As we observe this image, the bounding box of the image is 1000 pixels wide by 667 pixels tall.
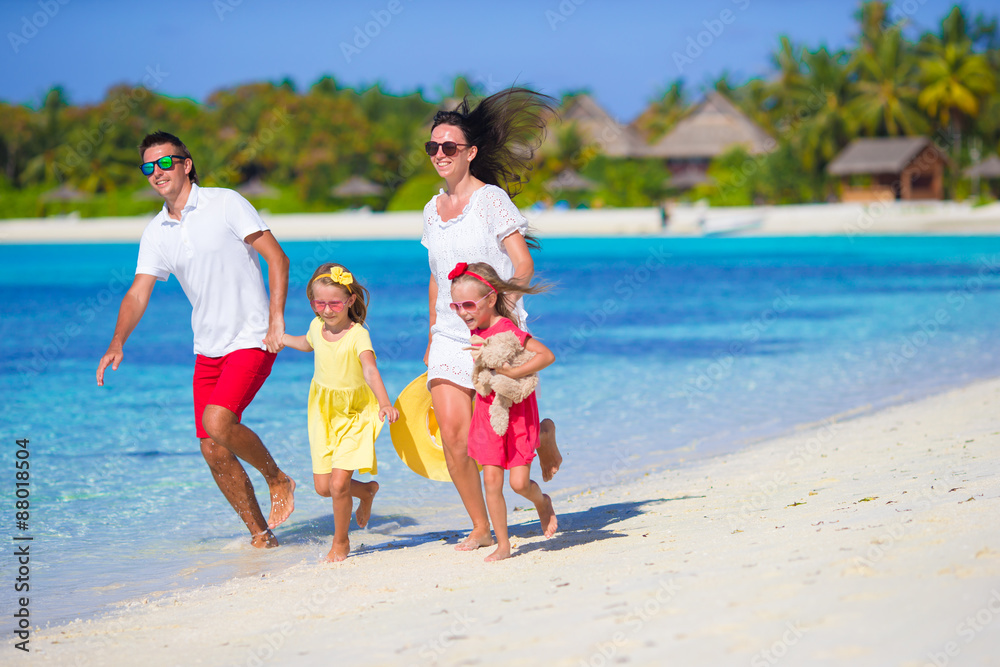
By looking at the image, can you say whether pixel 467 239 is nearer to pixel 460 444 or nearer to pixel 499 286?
pixel 499 286

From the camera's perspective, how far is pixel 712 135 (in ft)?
209

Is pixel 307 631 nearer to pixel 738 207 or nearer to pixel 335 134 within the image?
pixel 738 207

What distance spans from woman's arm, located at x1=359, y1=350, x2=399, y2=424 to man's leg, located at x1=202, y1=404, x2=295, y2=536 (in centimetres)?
83

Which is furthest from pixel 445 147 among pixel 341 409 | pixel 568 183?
pixel 568 183

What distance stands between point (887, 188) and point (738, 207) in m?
7.72

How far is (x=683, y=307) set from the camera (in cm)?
2028

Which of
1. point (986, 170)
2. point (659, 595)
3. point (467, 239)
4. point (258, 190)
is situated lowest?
point (659, 595)

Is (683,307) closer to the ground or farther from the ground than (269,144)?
closer to the ground

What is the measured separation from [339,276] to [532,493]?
1283 mm

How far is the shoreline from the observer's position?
147ft

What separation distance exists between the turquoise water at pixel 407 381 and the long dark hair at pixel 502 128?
71.2 inches

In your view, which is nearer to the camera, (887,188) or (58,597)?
(58,597)

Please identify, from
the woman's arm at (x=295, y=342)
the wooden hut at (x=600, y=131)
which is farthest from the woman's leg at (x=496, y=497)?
the wooden hut at (x=600, y=131)

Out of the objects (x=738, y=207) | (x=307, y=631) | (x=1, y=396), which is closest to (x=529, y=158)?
(x=307, y=631)
